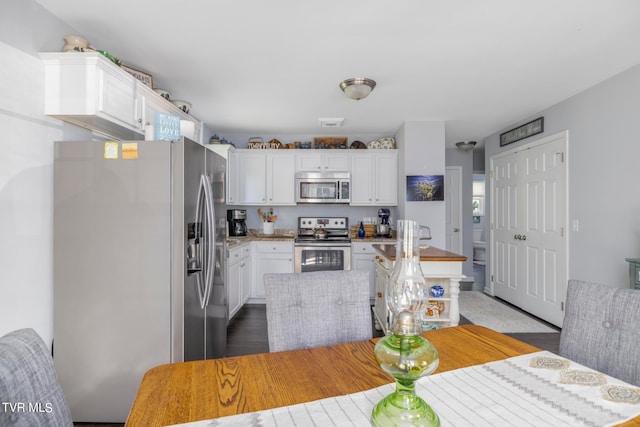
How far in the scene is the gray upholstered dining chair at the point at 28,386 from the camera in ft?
2.03

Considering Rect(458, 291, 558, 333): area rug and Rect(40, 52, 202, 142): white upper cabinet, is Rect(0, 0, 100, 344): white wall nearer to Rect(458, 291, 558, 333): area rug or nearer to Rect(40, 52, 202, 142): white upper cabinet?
Rect(40, 52, 202, 142): white upper cabinet

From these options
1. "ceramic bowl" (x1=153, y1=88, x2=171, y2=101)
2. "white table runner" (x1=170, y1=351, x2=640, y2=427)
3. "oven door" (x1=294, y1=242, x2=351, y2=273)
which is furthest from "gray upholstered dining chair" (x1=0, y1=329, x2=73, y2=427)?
"oven door" (x1=294, y1=242, x2=351, y2=273)

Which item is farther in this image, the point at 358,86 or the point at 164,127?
the point at 358,86

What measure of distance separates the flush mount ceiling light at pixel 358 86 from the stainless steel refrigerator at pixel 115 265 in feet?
5.38

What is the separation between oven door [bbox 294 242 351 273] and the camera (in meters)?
4.37

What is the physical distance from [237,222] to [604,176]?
4210mm

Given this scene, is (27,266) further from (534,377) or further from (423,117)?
(423,117)

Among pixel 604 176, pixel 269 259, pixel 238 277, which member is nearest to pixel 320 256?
pixel 269 259

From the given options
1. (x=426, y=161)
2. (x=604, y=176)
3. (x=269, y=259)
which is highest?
(x=426, y=161)

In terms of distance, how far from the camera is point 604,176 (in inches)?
116

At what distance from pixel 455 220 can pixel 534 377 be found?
539cm

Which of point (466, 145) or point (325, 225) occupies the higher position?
point (466, 145)

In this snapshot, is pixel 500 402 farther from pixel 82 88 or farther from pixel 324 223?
pixel 324 223

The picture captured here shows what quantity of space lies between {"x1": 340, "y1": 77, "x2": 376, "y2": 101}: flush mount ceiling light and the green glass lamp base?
2.64 metres
